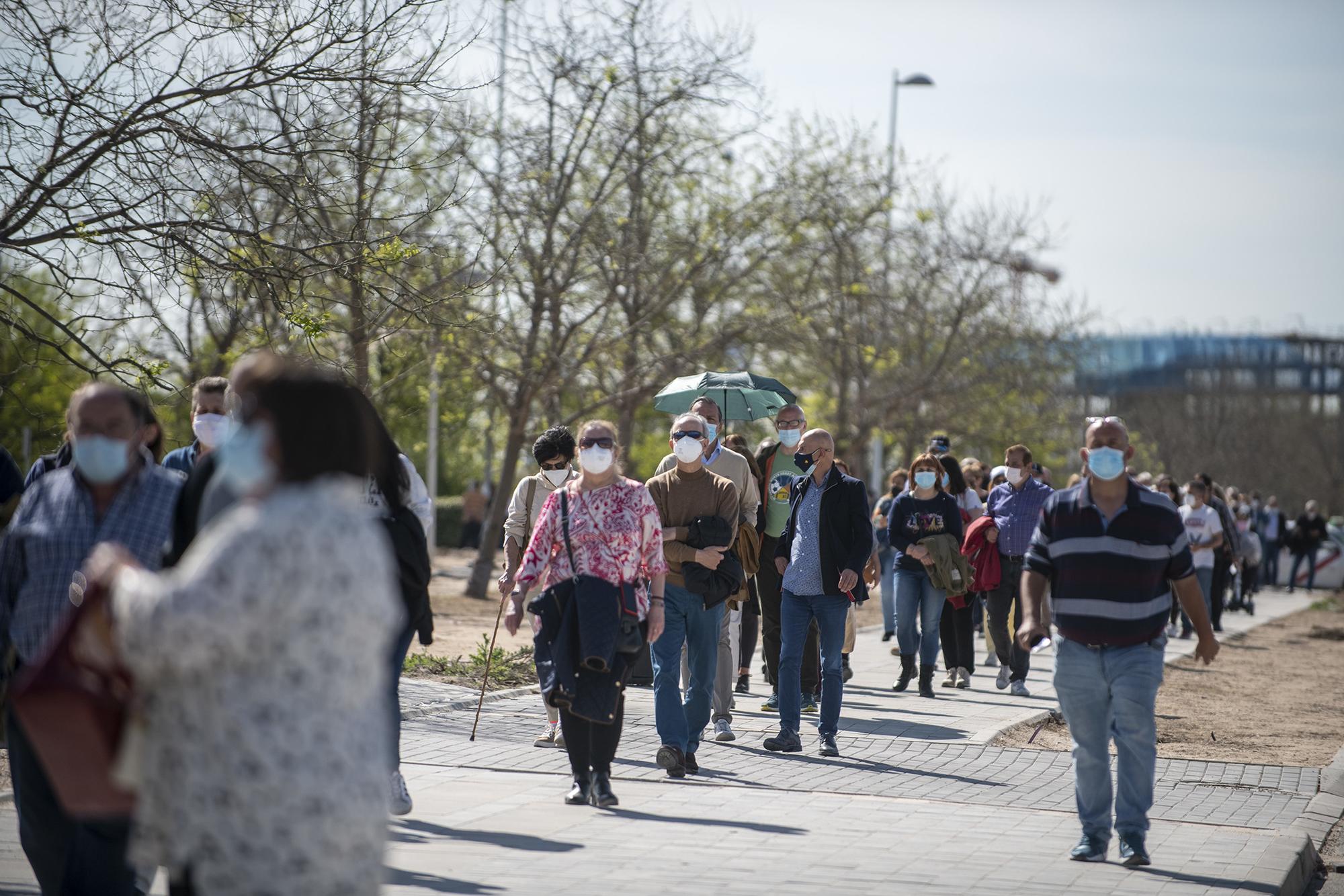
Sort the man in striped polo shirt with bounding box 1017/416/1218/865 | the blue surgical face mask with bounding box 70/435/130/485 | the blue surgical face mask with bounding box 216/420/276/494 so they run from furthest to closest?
the man in striped polo shirt with bounding box 1017/416/1218/865, the blue surgical face mask with bounding box 70/435/130/485, the blue surgical face mask with bounding box 216/420/276/494

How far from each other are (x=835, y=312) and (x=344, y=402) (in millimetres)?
21384

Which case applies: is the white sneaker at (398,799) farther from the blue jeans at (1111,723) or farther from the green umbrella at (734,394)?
the green umbrella at (734,394)

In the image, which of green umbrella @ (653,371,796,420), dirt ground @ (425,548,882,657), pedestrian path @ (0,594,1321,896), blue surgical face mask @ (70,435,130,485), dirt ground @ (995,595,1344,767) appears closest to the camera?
blue surgical face mask @ (70,435,130,485)

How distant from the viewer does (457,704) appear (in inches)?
458

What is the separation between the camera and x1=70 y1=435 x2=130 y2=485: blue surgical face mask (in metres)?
4.59

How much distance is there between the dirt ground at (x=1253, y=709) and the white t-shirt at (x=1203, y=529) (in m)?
1.16

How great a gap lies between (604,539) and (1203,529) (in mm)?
14956

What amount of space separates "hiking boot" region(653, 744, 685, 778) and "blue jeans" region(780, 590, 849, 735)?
112cm

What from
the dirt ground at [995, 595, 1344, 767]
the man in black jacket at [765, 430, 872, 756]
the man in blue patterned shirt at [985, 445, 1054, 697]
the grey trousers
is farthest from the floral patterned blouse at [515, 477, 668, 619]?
the man in blue patterned shirt at [985, 445, 1054, 697]

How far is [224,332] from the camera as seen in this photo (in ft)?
74.8

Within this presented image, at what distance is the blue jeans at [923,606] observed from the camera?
1352 centimetres

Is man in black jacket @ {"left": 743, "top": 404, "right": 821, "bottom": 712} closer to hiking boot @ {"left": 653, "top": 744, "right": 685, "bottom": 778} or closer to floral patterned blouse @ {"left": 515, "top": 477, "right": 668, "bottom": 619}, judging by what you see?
hiking boot @ {"left": 653, "top": 744, "right": 685, "bottom": 778}

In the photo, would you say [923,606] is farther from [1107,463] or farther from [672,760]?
[1107,463]

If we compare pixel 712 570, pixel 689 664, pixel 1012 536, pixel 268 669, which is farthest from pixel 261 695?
pixel 1012 536
